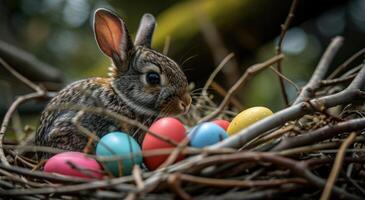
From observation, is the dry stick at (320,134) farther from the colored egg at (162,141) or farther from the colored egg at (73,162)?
the colored egg at (73,162)

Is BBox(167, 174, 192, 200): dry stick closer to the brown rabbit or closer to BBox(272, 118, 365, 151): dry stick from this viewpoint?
BBox(272, 118, 365, 151): dry stick

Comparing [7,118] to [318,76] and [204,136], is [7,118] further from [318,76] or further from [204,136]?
[318,76]

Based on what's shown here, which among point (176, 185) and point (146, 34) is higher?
point (146, 34)

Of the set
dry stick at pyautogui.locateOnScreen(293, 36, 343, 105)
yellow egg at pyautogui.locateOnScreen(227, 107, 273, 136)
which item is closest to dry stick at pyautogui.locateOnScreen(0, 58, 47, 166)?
yellow egg at pyautogui.locateOnScreen(227, 107, 273, 136)

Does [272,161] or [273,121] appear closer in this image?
[272,161]

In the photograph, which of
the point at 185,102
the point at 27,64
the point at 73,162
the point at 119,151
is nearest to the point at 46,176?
the point at 73,162

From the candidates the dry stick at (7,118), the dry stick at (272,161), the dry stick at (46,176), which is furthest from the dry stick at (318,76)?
the dry stick at (7,118)
